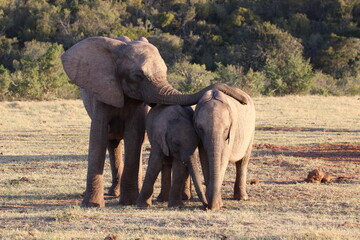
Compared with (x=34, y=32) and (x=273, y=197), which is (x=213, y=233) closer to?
(x=273, y=197)

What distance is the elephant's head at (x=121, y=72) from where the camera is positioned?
397 inches

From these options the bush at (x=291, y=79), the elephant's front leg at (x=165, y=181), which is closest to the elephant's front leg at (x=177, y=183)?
the elephant's front leg at (x=165, y=181)

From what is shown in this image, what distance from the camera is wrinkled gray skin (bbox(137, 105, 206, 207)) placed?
9.66 m

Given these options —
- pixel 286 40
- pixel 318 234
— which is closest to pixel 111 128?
pixel 318 234

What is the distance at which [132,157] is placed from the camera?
10555mm

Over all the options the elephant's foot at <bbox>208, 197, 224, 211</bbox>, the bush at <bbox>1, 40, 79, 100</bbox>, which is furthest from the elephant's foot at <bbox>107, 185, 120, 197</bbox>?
the bush at <bbox>1, 40, 79, 100</bbox>

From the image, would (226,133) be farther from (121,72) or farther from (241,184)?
(121,72)

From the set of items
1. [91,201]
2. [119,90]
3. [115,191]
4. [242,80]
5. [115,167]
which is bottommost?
[115,191]

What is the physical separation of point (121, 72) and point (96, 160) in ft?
4.16

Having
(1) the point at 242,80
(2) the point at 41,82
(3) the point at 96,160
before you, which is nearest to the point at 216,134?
(3) the point at 96,160

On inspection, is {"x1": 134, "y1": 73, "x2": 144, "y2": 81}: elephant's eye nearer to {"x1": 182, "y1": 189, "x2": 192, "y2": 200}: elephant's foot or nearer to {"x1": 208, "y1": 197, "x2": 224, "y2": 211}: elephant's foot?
{"x1": 182, "y1": 189, "x2": 192, "y2": 200}: elephant's foot

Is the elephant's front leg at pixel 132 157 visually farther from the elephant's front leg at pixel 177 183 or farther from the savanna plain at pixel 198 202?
the elephant's front leg at pixel 177 183

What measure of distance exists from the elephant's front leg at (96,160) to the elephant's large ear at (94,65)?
0.39 m

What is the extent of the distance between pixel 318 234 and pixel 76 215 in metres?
2.91
